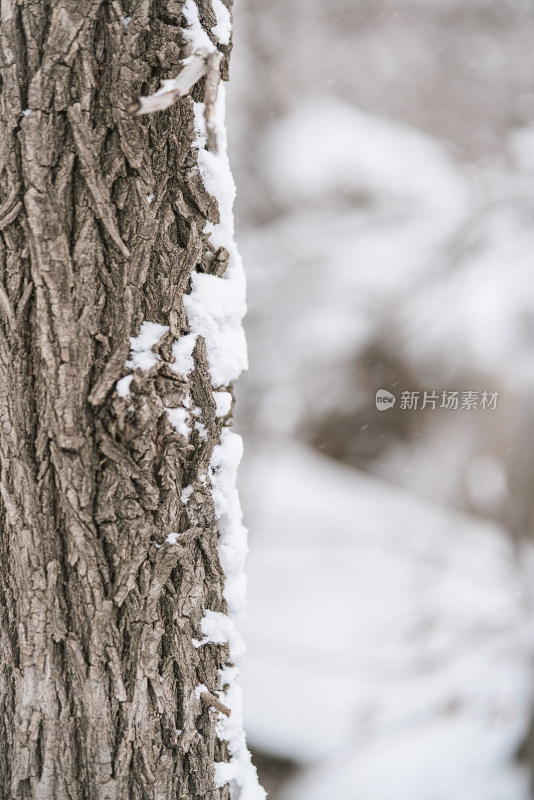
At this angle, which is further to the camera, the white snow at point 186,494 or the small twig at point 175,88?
the white snow at point 186,494

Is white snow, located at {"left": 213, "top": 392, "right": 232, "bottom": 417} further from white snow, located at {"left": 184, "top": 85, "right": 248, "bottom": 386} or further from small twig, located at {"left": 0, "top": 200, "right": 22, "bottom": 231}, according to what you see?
small twig, located at {"left": 0, "top": 200, "right": 22, "bottom": 231}

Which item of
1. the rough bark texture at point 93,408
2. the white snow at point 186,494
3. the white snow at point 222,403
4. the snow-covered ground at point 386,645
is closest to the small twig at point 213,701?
the rough bark texture at point 93,408

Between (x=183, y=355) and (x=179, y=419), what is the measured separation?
0.27 feet

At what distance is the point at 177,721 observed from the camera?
2.34 ft

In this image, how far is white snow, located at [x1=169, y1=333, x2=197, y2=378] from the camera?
683 mm

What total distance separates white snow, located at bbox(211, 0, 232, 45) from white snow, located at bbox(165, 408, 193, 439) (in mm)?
484

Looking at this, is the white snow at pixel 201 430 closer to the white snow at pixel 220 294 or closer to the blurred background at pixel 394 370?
the white snow at pixel 220 294

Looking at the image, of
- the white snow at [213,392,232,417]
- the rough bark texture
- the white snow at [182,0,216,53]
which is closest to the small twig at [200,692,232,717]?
the rough bark texture

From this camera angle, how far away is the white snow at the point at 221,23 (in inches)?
27.5

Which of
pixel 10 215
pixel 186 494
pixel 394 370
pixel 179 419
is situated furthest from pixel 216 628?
pixel 394 370

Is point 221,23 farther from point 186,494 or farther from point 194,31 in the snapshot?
point 186,494

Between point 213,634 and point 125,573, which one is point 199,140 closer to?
point 125,573

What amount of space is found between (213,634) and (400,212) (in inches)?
66.6

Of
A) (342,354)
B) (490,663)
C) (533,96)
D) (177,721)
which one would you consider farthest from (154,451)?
(533,96)
